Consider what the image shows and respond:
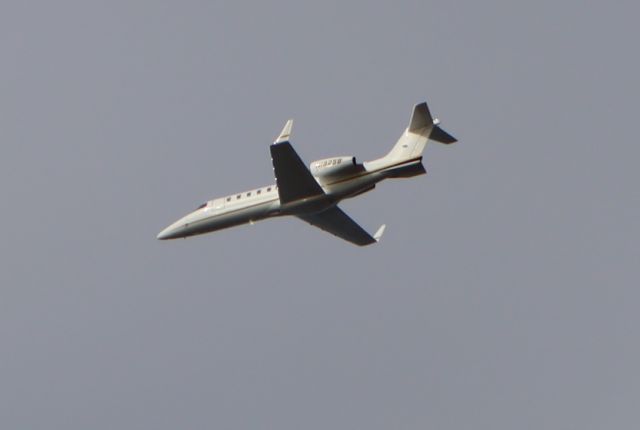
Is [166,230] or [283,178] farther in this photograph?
[166,230]

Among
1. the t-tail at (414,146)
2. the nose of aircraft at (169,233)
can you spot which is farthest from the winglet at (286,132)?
the nose of aircraft at (169,233)

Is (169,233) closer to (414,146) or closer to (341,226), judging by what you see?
(341,226)

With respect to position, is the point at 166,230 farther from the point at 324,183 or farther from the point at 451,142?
the point at 451,142

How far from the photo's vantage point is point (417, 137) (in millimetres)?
78438

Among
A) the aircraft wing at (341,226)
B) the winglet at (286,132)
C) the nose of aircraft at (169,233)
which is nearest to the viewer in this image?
the winglet at (286,132)

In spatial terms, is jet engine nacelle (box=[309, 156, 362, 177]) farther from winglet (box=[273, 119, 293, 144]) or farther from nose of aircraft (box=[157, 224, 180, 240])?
nose of aircraft (box=[157, 224, 180, 240])

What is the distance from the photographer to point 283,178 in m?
77.8

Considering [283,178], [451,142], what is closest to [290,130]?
[283,178]

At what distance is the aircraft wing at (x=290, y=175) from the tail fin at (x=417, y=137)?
286cm

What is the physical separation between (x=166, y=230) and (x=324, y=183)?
10.9m

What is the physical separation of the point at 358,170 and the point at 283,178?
3531mm

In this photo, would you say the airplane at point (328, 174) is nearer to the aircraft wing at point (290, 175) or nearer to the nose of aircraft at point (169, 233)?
the aircraft wing at point (290, 175)

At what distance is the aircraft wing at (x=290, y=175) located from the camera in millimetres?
76188

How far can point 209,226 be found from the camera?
83.7m
